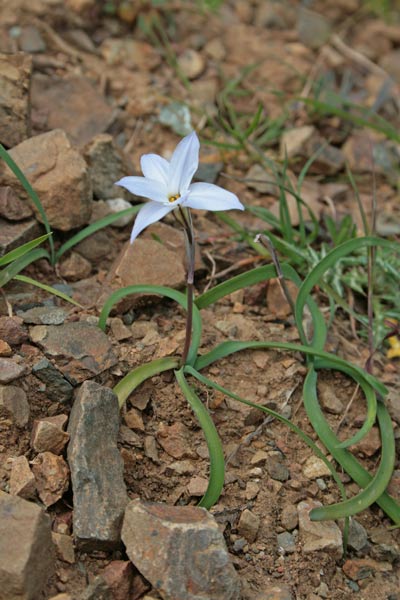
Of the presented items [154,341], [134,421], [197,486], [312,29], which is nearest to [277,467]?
[197,486]

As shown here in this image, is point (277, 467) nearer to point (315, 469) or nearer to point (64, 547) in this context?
point (315, 469)

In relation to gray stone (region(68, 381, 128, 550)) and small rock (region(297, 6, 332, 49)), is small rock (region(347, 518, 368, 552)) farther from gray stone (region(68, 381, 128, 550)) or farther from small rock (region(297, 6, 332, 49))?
small rock (region(297, 6, 332, 49))

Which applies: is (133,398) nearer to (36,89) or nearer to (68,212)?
(68,212)

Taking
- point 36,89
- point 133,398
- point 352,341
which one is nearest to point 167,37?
point 36,89

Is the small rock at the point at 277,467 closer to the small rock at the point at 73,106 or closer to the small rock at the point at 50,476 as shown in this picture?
the small rock at the point at 50,476

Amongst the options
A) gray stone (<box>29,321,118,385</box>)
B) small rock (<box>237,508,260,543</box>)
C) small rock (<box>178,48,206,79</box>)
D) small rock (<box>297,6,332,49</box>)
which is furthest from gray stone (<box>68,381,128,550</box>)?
small rock (<box>297,6,332,49</box>)

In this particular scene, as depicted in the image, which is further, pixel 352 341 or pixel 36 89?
pixel 36 89
